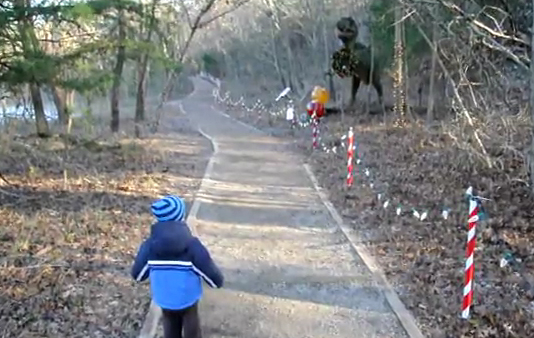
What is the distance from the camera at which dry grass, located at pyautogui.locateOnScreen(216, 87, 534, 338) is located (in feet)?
21.6

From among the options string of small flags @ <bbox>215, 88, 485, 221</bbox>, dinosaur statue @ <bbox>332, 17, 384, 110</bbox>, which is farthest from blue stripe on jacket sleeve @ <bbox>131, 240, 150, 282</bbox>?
dinosaur statue @ <bbox>332, 17, 384, 110</bbox>

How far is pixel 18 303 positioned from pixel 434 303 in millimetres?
4484

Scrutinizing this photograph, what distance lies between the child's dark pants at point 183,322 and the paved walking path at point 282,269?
1.07 m

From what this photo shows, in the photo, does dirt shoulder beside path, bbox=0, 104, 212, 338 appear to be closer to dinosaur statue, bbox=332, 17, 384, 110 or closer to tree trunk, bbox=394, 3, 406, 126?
tree trunk, bbox=394, 3, 406, 126

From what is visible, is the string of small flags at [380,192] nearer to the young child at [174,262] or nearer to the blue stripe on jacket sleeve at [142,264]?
the young child at [174,262]

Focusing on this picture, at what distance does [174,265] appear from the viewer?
4.83 metres

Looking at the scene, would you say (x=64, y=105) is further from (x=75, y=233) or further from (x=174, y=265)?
(x=174, y=265)

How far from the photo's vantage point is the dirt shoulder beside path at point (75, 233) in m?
6.52

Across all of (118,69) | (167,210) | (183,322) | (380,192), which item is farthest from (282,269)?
(118,69)

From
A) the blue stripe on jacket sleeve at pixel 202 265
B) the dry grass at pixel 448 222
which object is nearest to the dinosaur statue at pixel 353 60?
the dry grass at pixel 448 222

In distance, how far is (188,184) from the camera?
15641 mm

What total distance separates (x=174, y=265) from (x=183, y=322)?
22.8 inches

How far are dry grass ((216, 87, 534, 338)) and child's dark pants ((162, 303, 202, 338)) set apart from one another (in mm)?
2432

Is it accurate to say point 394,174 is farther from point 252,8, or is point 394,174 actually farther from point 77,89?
point 252,8
